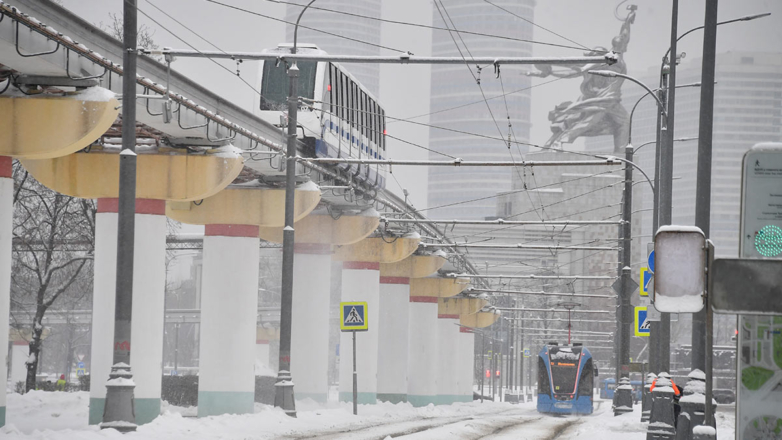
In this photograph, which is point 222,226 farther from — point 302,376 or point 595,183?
point 595,183

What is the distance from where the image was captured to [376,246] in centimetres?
4809

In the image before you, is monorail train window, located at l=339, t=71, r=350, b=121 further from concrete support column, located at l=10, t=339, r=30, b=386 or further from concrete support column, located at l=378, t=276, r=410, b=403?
concrete support column, located at l=10, t=339, r=30, b=386

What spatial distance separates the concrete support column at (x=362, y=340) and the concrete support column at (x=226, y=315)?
13726mm

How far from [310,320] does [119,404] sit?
23489 millimetres

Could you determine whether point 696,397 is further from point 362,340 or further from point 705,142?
point 362,340

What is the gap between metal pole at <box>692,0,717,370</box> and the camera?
13.9 meters

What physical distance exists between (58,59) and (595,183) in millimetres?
117714

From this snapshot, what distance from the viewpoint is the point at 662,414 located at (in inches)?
788

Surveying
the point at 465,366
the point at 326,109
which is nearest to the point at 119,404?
the point at 326,109

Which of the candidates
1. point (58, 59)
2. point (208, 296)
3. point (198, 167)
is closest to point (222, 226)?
point (208, 296)

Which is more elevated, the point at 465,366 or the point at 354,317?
the point at 354,317

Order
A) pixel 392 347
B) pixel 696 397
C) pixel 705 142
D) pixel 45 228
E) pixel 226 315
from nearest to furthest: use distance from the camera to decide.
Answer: pixel 696 397
pixel 705 142
pixel 226 315
pixel 45 228
pixel 392 347

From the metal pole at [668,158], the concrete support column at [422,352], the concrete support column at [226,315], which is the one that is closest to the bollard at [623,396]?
the concrete support column at [226,315]

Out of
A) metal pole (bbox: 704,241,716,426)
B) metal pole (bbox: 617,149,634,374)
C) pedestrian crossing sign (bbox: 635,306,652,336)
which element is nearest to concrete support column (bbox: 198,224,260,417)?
pedestrian crossing sign (bbox: 635,306,652,336)
